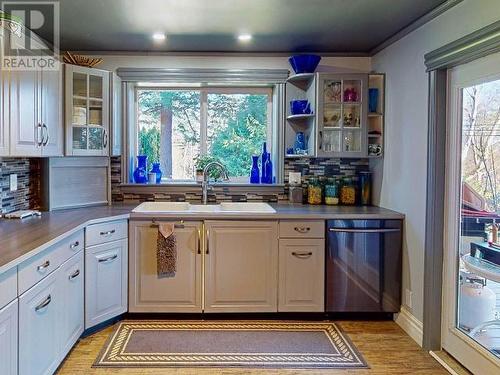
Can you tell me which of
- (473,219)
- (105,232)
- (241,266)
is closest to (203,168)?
(241,266)

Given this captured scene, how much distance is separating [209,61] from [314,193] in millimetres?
1513

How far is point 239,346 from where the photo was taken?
303 cm

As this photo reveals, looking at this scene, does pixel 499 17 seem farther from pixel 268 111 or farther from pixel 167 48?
pixel 167 48

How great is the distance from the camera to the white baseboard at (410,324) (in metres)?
3.13

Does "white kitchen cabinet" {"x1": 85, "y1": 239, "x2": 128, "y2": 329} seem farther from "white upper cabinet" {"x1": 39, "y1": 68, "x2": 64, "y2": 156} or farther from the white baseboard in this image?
the white baseboard

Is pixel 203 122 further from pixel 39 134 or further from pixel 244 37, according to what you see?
pixel 39 134

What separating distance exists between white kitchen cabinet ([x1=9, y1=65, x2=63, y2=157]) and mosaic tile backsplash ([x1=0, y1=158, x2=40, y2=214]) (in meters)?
0.30

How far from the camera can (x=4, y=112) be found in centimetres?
261

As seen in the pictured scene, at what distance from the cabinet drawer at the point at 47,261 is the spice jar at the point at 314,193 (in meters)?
1.97

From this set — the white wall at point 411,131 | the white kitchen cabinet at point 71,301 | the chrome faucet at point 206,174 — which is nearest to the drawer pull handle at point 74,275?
the white kitchen cabinet at point 71,301

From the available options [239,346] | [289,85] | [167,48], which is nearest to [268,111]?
[289,85]

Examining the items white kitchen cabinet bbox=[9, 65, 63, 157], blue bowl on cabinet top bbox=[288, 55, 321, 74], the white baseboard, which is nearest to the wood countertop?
white kitchen cabinet bbox=[9, 65, 63, 157]

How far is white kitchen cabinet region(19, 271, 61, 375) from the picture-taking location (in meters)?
2.04

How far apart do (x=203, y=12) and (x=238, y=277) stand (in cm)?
192
